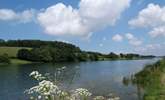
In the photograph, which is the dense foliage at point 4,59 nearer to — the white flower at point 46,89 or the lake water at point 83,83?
the lake water at point 83,83

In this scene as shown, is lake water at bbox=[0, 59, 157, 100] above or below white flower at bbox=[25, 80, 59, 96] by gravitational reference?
below

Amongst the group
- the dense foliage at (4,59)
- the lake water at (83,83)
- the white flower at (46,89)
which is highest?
the dense foliage at (4,59)

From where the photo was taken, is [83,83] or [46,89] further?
[83,83]

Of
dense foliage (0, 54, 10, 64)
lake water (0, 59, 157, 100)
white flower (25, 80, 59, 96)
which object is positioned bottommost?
lake water (0, 59, 157, 100)

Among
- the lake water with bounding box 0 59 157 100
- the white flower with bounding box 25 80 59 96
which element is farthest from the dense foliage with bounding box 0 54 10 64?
the white flower with bounding box 25 80 59 96

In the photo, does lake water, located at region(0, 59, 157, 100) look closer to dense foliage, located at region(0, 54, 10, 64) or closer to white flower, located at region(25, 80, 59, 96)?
white flower, located at region(25, 80, 59, 96)

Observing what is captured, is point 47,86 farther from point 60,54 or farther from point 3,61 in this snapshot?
Result: point 60,54

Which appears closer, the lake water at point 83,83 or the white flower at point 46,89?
the white flower at point 46,89

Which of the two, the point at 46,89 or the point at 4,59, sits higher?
the point at 4,59

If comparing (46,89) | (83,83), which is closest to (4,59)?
(83,83)

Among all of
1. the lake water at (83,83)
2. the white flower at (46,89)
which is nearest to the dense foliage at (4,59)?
the lake water at (83,83)

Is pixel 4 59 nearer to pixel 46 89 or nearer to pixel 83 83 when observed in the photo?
pixel 83 83

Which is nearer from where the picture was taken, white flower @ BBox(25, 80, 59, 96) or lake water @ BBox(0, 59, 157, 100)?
white flower @ BBox(25, 80, 59, 96)

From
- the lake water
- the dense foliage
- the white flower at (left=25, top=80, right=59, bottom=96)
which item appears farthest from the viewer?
the dense foliage
